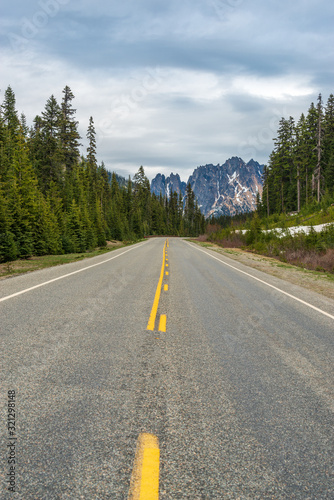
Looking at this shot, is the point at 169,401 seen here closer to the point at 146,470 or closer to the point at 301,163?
the point at 146,470

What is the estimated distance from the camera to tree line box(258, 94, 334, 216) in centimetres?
5609

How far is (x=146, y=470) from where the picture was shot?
2.22 m

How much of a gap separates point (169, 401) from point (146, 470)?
104 cm

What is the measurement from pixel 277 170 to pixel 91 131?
41.2 m

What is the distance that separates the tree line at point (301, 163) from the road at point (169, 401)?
5282cm

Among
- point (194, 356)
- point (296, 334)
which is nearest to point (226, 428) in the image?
point (194, 356)

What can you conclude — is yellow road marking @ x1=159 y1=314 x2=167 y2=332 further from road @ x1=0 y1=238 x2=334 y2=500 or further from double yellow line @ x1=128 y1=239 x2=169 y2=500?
double yellow line @ x1=128 y1=239 x2=169 y2=500

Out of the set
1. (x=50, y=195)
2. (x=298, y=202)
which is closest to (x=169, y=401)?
(x=50, y=195)

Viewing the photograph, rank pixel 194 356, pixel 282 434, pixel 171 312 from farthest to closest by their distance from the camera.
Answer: pixel 171 312, pixel 194 356, pixel 282 434

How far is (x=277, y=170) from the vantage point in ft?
228

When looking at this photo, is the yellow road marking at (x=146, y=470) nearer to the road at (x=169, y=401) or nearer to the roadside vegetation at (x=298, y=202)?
the road at (x=169, y=401)

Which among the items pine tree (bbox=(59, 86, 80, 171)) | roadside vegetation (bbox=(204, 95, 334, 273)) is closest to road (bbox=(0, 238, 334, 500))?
roadside vegetation (bbox=(204, 95, 334, 273))

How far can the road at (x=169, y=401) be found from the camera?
2176mm

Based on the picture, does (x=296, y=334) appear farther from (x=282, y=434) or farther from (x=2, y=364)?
(x=2, y=364)
